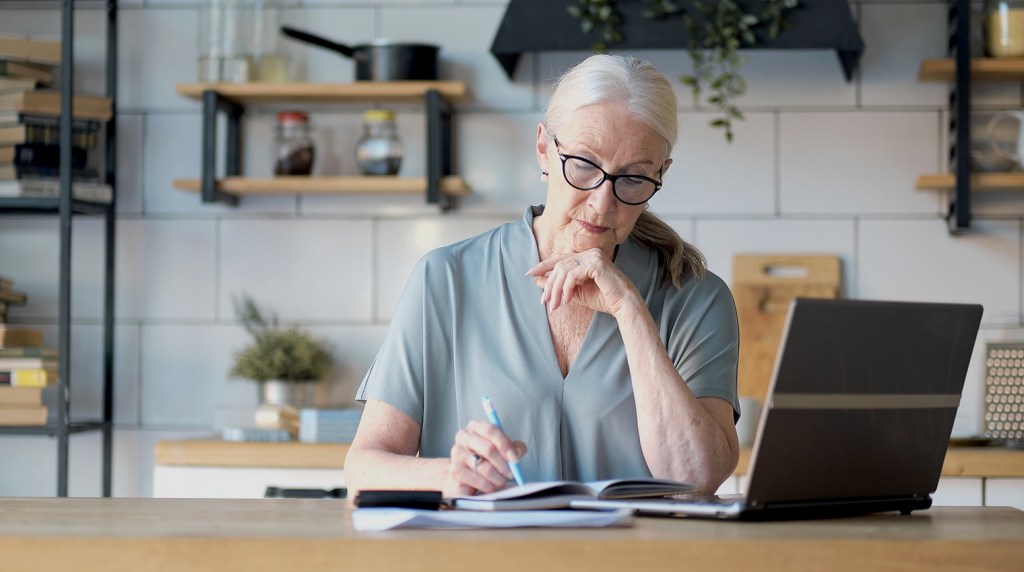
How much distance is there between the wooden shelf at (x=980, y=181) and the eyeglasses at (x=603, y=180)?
1.64m

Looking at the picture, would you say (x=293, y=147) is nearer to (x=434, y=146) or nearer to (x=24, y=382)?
(x=434, y=146)

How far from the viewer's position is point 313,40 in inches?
119

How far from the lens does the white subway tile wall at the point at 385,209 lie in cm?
320

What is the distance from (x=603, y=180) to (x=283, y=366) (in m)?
1.69

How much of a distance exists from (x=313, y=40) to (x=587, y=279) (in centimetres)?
165

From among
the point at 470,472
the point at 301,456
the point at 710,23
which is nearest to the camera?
the point at 470,472

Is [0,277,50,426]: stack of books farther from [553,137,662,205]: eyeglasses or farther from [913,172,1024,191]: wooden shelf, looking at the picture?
[913,172,1024,191]: wooden shelf

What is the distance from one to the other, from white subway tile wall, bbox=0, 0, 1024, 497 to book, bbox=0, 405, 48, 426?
0.30 meters

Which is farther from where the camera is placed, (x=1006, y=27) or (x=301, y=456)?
(x=1006, y=27)

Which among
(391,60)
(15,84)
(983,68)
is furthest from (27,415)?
(983,68)

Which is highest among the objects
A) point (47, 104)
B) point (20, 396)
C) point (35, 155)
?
point (47, 104)

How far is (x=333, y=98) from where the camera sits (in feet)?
10.5

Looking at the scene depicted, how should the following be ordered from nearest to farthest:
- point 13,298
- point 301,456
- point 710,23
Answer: point 301,456, point 710,23, point 13,298

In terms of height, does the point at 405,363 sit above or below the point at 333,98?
below
